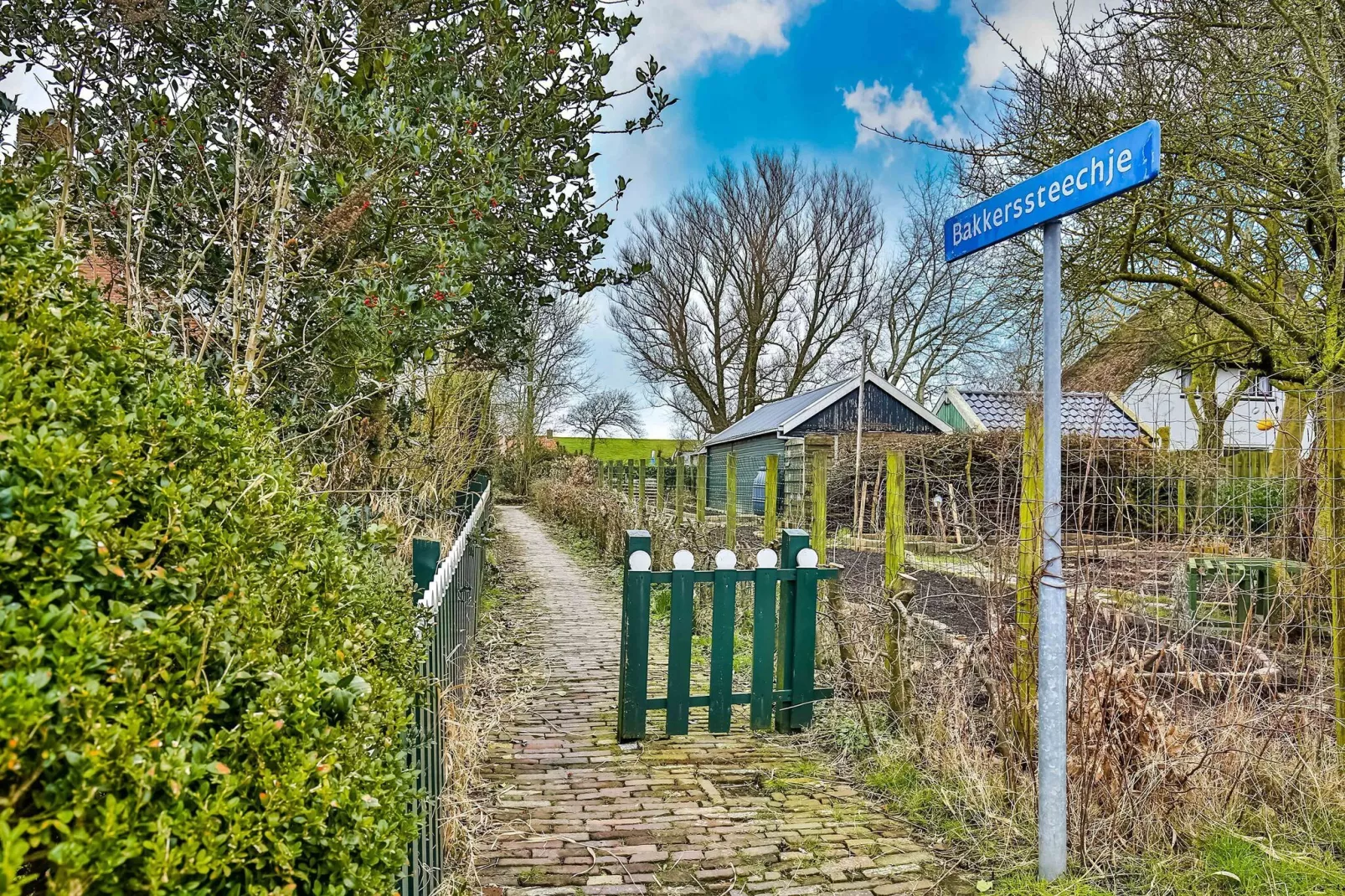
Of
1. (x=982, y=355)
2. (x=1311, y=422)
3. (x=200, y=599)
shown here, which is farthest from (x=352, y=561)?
(x=982, y=355)

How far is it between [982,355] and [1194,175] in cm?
2289

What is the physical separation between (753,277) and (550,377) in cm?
929

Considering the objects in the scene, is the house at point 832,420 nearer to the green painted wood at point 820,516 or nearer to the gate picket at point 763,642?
the green painted wood at point 820,516

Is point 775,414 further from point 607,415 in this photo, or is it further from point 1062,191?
point 1062,191

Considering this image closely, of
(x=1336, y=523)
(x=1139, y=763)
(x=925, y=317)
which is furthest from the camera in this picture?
(x=925, y=317)

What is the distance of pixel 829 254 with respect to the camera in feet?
99.2

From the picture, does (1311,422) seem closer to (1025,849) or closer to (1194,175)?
(1025,849)

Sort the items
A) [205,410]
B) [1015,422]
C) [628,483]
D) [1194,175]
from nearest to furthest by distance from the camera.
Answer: [205,410], [1194,175], [628,483], [1015,422]

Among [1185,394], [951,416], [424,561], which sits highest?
[951,416]

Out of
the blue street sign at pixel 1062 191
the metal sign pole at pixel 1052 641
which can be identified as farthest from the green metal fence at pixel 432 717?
the blue street sign at pixel 1062 191

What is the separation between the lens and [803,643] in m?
4.77

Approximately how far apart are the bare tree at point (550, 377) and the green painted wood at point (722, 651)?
17459 mm

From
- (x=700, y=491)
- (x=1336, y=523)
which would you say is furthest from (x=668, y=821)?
(x=700, y=491)

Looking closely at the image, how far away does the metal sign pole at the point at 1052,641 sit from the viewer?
291 centimetres
